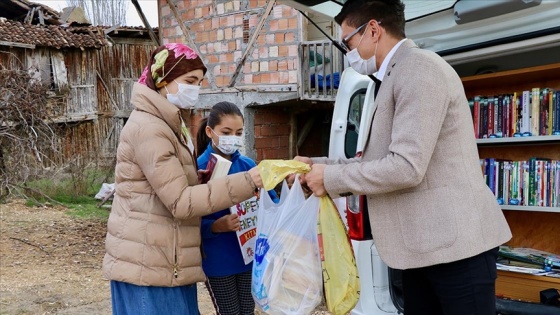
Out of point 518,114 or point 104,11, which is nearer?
point 518,114

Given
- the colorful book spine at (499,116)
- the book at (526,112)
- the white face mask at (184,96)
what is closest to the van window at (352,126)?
the colorful book spine at (499,116)

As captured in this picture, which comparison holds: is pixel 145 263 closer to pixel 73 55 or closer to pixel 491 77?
pixel 491 77

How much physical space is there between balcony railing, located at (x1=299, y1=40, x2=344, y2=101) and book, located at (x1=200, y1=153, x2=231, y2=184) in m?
5.53

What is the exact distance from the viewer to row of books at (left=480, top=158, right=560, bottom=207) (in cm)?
324

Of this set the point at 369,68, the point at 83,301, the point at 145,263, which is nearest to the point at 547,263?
the point at 369,68

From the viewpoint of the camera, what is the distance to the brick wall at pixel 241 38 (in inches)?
321

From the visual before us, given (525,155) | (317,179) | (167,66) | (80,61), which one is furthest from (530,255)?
(80,61)

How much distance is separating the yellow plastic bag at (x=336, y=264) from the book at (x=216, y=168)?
2.03ft

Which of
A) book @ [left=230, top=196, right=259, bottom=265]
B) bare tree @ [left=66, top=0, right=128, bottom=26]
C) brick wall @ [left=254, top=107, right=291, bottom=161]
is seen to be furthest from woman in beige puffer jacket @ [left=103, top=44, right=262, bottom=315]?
bare tree @ [left=66, top=0, right=128, bottom=26]

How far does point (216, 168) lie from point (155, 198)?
55cm

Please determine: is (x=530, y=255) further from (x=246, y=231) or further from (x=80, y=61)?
(x=80, y=61)

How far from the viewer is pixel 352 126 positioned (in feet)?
12.4

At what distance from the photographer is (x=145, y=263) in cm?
209

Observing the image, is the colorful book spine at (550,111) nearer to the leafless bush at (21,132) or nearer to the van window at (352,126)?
the van window at (352,126)
